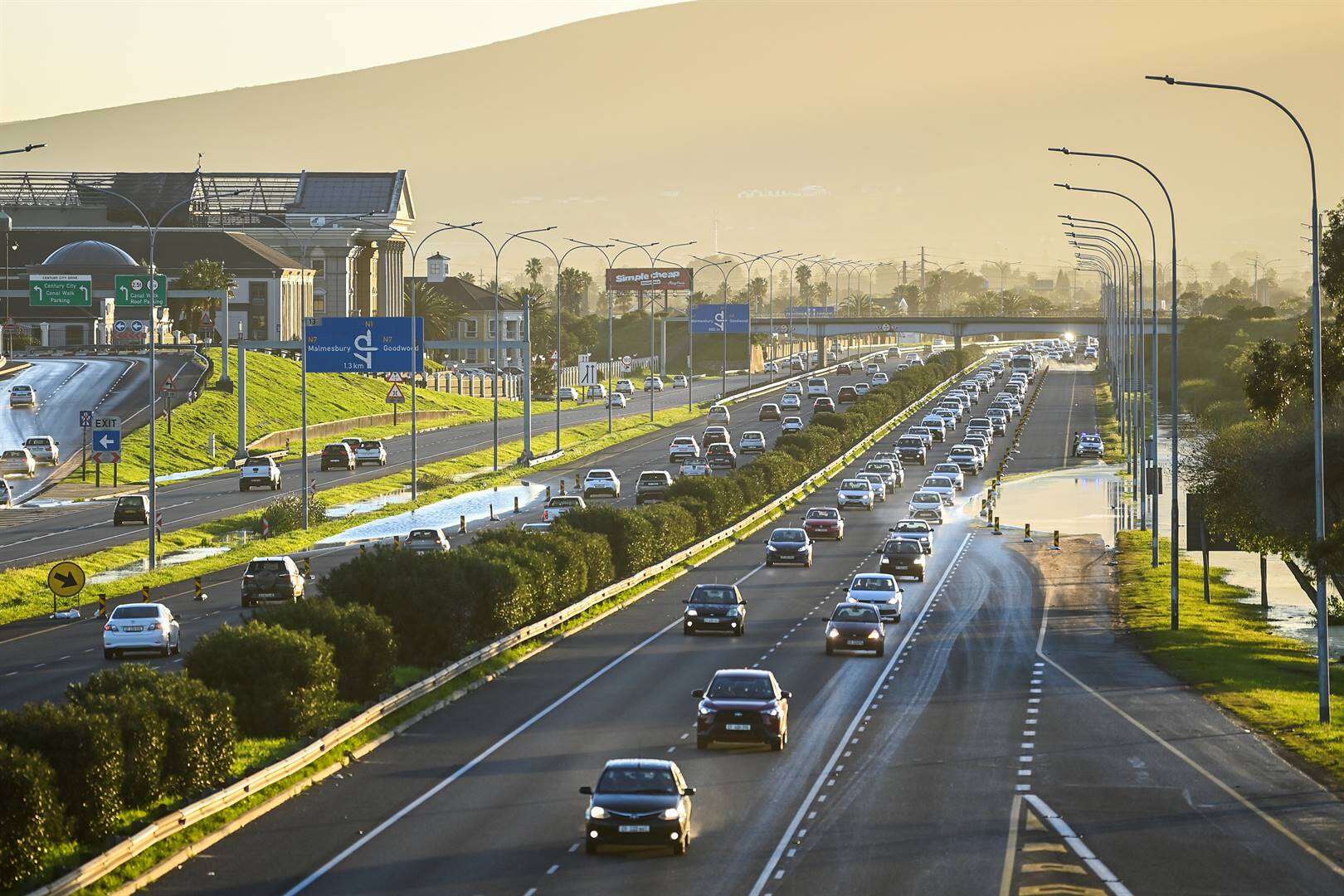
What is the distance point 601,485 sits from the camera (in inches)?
3738

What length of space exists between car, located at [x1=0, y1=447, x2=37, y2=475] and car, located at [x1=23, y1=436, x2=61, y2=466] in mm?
2075

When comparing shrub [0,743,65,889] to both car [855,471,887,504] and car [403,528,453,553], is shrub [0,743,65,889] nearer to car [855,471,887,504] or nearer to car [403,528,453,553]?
car [403,528,453,553]

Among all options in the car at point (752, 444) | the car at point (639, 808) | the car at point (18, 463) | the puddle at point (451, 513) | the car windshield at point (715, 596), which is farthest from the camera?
the car at point (752, 444)

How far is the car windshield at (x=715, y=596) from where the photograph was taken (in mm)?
53281

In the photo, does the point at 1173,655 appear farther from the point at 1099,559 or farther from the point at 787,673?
the point at 1099,559

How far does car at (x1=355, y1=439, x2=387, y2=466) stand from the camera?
364 feet

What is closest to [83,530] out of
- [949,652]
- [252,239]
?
[949,652]

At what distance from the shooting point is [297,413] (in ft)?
427

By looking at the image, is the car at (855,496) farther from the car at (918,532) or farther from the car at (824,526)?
the car at (918,532)

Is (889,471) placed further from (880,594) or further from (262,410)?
(880,594)

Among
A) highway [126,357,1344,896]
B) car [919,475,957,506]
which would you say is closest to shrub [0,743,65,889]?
highway [126,357,1344,896]

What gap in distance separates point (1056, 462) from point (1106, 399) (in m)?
58.5

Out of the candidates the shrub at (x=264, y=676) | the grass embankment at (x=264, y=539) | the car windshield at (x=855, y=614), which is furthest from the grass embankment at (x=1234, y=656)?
the grass embankment at (x=264, y=539)

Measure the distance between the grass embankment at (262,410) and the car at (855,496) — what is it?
118ft
